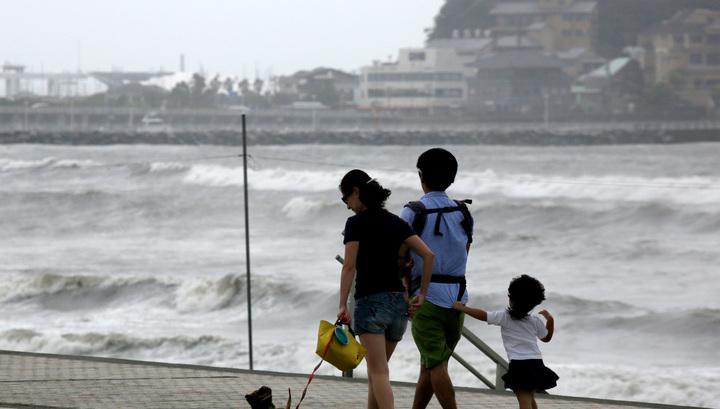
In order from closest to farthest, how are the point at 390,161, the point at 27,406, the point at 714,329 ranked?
1. the point at 27,406
2. the point at 714,329
3. the point at 390,161

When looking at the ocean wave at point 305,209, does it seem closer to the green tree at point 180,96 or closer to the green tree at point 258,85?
the green tree at point 180,96

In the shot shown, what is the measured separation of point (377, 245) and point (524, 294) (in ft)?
2.08

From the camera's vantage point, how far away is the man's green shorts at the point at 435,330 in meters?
4.97

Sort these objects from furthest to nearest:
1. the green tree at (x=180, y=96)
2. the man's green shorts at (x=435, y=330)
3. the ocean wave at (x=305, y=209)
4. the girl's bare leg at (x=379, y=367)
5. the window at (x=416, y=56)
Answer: the green tree at (x=180, y=96) < the window at (x=416, y=56) < the ocean wave at (x=305, y=209) < the man's green shorts at (x=435, y=330) < the girl's bare leg at (x=379, y=367)

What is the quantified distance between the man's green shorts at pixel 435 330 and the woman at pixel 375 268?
0.34 ft

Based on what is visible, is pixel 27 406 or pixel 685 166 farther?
pixel 685 166

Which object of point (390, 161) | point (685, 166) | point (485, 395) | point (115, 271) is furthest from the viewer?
point (390, 161)

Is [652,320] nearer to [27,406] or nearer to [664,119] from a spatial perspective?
[27,406]

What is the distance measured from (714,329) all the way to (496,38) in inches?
4708

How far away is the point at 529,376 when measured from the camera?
16.6 ft

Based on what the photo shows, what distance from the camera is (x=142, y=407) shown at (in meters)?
5.85

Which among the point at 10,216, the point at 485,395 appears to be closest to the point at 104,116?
the point at 10,216

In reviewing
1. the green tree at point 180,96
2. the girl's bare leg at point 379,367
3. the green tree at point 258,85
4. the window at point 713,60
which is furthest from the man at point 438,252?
the green tree at point 258,85

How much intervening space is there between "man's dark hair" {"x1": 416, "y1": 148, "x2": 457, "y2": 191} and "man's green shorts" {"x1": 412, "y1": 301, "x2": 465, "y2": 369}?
483mm
